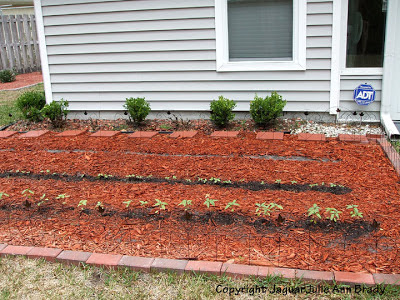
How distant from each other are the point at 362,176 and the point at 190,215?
79.1 inches

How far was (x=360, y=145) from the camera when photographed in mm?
5504

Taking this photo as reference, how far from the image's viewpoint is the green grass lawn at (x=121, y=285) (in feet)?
8.97

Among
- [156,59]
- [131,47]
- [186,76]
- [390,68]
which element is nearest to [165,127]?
[186,76]

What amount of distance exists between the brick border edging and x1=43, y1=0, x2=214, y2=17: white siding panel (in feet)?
15.3

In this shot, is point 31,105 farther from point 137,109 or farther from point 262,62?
point 262,62

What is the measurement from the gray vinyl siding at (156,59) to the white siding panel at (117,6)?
15 millimetres

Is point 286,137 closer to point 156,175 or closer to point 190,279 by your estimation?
point 156,175

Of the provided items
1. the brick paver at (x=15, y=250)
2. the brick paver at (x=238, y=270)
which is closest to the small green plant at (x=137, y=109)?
the brick paver at (x=15, y=250)

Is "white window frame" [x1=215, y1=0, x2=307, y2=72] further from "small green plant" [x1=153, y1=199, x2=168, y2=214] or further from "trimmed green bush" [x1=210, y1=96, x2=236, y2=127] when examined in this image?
"small green plant" [x1=153, y1=199, x2=168, y2=214]

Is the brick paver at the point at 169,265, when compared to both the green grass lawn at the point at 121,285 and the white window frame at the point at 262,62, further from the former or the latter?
the white window frame at the point at 262,62

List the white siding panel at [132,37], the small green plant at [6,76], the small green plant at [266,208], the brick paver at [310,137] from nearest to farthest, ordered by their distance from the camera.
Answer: the small green plant at [266,208], the brick paver at [310,137], the white siding panel at [132,37], the small green plant at [6,76]

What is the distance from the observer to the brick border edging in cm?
275

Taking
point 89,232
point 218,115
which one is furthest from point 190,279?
point 218,115

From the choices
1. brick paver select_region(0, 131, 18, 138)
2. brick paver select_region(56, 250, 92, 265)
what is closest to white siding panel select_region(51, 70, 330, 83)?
brick paver select_region(0, 131, 18, 138)
